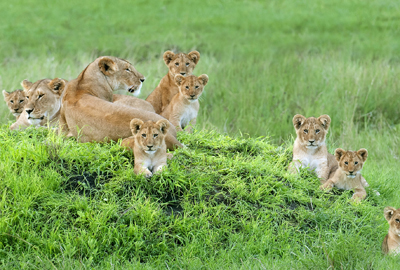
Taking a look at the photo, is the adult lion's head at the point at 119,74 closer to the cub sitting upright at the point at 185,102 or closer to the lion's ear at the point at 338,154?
the cub sitting upright at the point at 185,102

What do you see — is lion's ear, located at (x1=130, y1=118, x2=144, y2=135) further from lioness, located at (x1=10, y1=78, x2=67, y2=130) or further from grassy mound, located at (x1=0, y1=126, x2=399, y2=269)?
lioness, located at (x1=10, y1=78, x2=67, y2=130)

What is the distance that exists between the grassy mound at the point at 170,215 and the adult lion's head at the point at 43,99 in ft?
1.34

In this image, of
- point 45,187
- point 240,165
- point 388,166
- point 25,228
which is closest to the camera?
point 25,228

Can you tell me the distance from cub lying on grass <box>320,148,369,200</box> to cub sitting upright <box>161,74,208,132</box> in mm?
2201

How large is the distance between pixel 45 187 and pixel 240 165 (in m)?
2.42

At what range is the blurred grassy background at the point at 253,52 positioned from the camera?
37.8 ft

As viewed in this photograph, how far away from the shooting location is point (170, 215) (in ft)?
19.0

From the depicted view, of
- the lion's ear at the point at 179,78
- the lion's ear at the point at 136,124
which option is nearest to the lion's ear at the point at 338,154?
the lion's ear at the point at 179,78

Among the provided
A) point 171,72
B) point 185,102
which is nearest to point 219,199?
point 185,102

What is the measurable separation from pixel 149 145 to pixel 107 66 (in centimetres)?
206

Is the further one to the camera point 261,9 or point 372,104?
point 261,9

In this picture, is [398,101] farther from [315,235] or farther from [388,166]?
[315,235]

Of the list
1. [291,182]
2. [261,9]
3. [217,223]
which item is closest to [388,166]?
[291,182]

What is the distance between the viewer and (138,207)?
5.66 meters
